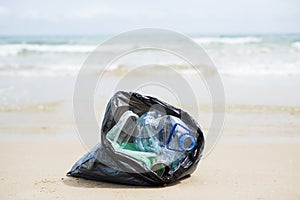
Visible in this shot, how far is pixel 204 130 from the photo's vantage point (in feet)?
18.8

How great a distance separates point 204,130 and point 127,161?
105 inches

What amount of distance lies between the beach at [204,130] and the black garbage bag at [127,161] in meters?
0.07

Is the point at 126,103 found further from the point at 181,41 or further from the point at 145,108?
the point at 181,41

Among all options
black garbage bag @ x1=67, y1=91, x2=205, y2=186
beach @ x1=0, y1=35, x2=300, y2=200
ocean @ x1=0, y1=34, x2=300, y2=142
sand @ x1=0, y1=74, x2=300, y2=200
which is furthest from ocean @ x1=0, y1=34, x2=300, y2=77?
black garbage bag @ x1=67, y1=91, x2=205, y2=186

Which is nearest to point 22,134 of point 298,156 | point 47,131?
point 47,131

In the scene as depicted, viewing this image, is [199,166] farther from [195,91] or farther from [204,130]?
[195,91]

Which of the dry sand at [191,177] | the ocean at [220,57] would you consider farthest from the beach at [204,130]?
the ocean at [220,57]

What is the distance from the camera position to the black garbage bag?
324 cm

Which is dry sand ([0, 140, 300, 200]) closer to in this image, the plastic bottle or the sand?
the sand

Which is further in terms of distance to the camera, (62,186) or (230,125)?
(230,125)

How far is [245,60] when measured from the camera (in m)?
15.1

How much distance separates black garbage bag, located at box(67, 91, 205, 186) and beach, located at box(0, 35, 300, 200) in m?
0.07

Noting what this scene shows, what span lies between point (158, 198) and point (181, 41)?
1618cm

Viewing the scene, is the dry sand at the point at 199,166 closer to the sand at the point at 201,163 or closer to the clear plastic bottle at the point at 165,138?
the sand at the point at 201,163
